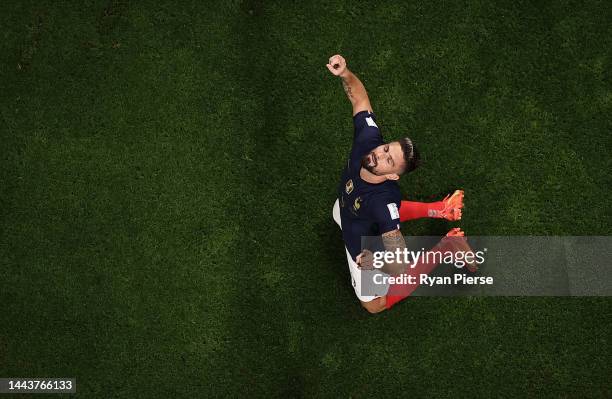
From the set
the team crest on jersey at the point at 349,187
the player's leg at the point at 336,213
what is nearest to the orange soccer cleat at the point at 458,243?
the player's leg at the point at 336,213

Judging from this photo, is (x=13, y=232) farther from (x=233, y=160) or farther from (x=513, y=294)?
(x=513, y=294)

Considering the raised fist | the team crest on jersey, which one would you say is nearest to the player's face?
the team crest on jersey

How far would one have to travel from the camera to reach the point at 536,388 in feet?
18.9

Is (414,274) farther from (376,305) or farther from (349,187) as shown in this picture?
(349,187)

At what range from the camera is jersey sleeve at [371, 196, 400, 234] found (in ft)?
15.5

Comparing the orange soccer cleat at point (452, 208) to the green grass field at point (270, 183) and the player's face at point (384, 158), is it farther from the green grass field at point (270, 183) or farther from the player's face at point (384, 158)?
the player's face at point (384, 158)

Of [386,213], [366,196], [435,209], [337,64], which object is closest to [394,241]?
[386,213]

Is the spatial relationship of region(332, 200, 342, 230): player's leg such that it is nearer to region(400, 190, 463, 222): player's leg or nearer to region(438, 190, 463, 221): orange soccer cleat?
region(400, 190, 463, 222): player's leg

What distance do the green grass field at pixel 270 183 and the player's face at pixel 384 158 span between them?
1.62 m

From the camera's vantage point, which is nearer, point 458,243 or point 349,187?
point 349,187

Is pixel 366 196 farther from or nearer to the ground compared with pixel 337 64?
nearer to the ground

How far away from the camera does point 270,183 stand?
Answer: 20.1 feet

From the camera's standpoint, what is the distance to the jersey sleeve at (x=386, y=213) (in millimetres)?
4723

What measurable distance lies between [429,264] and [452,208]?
0.64m
